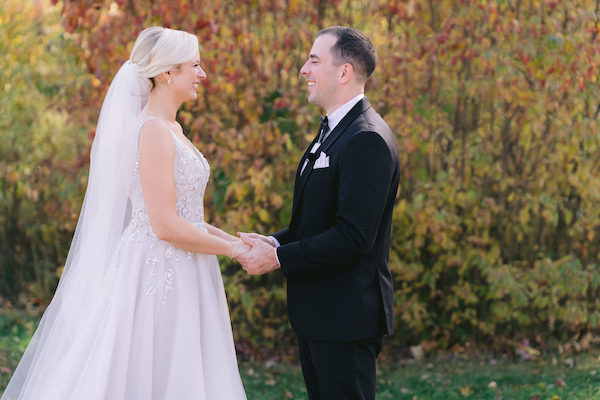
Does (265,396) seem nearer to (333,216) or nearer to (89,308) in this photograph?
(89,308)

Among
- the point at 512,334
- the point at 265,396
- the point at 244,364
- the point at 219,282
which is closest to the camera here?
the point at 219,282

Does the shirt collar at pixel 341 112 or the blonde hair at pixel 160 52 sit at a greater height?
the blonde hair at pixel 160 52

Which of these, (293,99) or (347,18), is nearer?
(293,99)

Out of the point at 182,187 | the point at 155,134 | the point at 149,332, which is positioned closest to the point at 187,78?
the point at 155,134

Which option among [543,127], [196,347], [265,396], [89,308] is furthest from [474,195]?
[89,308]

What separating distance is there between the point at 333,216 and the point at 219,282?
0.81 m

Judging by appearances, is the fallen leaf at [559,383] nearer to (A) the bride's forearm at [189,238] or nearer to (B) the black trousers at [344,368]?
(B) the black trousers at [344,368]

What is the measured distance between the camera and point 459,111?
5219 millimetres

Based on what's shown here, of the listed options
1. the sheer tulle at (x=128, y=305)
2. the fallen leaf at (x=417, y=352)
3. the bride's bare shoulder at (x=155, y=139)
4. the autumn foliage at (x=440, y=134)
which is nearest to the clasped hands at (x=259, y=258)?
the sheer tulle at (x=128, y=305)

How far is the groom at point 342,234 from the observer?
2285 millimetres

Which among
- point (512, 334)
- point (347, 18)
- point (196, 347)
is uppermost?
point (347, 18)

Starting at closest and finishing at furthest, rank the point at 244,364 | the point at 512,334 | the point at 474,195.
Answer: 1. the point at 474,195
2. the point at 244,364
3. the point at 512,334

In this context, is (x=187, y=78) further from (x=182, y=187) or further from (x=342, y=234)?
(x=342, y=234)

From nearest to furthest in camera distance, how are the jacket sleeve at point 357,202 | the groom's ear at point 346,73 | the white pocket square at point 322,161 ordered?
the jacket sleeve at point 357,202, the white pocket square at point 322,161, the groom's ear at point 346,73
